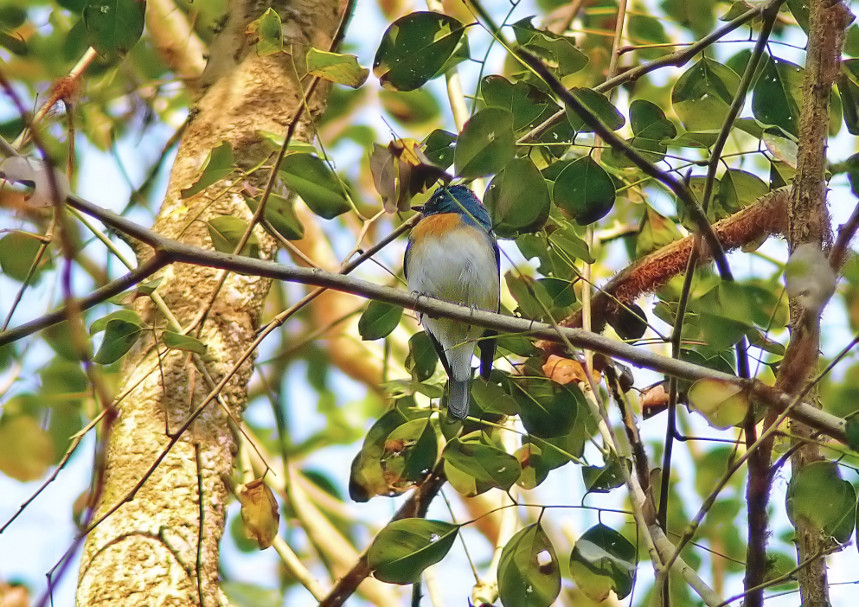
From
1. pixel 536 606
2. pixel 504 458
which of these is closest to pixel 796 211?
pixel 504 458

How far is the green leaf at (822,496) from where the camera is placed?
4.69 feet

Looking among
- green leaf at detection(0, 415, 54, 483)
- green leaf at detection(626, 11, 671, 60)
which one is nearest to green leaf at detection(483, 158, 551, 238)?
green leaf at detection(0, 415, 54, 483)

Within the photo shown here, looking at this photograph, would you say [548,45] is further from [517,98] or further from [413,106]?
[413,106]

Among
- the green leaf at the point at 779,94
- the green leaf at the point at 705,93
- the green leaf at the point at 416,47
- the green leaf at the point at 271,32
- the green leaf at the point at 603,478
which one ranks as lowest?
the green leaf at the point at 603,478

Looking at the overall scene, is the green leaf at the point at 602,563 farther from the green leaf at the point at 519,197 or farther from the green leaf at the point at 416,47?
the green leaf at the point at 416,47

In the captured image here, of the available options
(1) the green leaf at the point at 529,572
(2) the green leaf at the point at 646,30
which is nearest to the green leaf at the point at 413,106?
(2) the green leaf at the point at 646,30

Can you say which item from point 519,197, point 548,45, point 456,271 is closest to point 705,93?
point 548,45

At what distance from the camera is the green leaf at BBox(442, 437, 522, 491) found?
1870 mm

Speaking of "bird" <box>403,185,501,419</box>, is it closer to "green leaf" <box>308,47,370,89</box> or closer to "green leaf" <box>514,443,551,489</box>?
"green leaf" <box>514,443,551,489</box>

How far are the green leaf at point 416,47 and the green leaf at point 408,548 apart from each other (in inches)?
36.5

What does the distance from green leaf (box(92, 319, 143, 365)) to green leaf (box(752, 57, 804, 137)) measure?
1470 mm

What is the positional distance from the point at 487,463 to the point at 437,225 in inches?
71.1

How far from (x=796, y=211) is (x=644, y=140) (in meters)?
0.44

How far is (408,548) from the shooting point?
1819 millimetres
